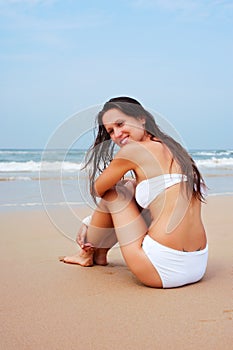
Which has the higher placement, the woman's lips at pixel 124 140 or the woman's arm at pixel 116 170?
the woman's lips at pixel 124 140

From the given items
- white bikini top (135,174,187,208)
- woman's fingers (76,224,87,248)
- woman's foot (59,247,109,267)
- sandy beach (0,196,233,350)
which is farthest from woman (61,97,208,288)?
woman's foot (59,247,109,267)

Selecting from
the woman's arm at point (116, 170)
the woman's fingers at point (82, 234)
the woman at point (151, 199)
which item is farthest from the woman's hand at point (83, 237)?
the woman's arm at point (116, 170)

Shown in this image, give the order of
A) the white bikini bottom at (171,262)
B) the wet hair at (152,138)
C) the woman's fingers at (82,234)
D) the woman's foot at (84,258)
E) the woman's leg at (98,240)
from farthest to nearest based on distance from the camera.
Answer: the woman's foot at (84,258) → the woman's fingers at (82,234) → the woman's leg at (98,240) → the wet hair at (152,138) → the white bikini bottom at (171,262)

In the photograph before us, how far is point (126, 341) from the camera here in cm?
216

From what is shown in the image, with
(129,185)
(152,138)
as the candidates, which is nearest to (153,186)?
(129,185)

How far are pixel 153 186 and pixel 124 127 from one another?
43cm

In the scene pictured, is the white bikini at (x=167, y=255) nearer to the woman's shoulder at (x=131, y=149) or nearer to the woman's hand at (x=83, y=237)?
the woman's shoulder at (x=131, y=149)

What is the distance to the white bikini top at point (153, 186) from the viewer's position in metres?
2.92

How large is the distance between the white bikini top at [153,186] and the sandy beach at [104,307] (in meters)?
0.53

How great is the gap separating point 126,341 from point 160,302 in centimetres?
58

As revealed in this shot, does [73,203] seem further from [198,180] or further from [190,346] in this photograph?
[190,346]

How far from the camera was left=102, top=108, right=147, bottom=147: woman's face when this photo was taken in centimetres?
308

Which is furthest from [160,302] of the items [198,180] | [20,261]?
[20,261]

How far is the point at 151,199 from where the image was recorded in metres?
2.96
